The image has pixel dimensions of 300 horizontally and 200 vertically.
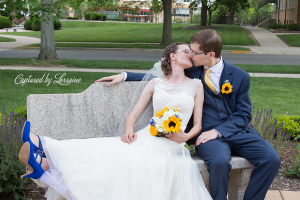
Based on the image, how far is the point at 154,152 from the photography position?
287 cm

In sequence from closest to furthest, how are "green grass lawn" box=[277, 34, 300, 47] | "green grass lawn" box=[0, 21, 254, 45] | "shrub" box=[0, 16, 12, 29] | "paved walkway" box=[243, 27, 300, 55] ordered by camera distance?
"paved walkway" box=[243, 27, 300, 55] → "green grass lawn" box=[277, 34, 300, 47] → "green grass lawn" box=[0, 21, 254, 45] → "shrub" box=[0, 16, 12, 29]

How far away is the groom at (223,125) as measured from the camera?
9.32 ft

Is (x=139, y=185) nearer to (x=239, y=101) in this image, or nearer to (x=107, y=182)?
(x=107, y=182)

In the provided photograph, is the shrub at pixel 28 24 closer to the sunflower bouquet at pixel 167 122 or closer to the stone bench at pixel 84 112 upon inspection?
the stone bench at pixel 84 112

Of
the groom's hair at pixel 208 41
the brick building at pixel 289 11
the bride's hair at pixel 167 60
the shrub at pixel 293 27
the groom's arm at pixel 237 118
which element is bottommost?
the groom's arm at pixel 237 118

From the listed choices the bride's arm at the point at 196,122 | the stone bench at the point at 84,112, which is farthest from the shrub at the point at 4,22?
the bride's arm at the point at 196,122

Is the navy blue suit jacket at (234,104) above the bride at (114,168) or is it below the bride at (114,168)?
above

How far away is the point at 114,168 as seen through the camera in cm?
267

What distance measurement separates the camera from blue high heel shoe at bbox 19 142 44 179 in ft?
8.36

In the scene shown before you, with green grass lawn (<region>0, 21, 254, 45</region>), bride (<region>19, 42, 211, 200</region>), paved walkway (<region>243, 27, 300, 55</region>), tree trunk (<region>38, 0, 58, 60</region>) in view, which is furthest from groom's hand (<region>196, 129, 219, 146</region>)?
green grass lawn (<region>0, 21, 254, 45</region>)

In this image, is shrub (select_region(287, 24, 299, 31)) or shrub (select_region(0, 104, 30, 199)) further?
shrub (select_region(287, 24, 299, 31))

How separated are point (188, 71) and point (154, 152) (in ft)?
3.93

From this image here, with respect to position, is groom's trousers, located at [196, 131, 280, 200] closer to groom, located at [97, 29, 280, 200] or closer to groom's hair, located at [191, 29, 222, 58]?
groom, located at [97, 29, 280, 200]

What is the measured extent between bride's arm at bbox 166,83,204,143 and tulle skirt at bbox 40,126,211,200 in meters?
0.22
